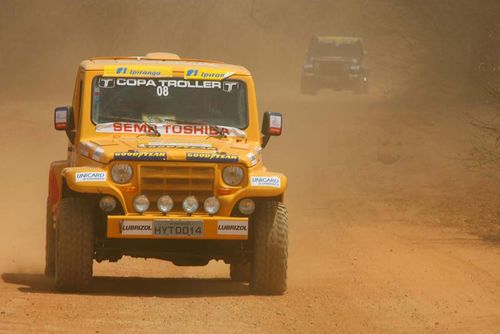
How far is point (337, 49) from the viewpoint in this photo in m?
44.2

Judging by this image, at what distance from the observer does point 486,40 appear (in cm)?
3275

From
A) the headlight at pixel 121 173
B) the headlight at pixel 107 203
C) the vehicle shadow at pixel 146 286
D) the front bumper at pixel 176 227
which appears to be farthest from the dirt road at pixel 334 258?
the headlight at pixel 121 173

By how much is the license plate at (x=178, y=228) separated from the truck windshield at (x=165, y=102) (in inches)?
57.5

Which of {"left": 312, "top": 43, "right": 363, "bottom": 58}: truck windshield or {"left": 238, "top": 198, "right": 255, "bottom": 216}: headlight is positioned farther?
{"left": 312, "top": 43, "right": 363, "bottom": 58}: truck windshield

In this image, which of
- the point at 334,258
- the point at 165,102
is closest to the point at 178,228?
the point at 165,102

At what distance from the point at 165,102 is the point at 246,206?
5.03ft

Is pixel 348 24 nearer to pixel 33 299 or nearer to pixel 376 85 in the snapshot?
pixel 376 85

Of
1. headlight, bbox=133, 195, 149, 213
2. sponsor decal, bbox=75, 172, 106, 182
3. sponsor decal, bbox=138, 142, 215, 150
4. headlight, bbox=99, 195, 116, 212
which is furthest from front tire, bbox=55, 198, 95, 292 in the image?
sponsor decal, bbox=138, 142, 215, 150

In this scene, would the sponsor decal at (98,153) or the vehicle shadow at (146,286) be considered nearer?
the sponsor decal at (98,153)

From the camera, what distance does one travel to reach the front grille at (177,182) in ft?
37.0

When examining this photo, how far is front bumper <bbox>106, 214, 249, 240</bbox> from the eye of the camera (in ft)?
36.3

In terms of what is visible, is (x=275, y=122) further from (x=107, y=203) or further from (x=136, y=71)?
(x=107, y=203)

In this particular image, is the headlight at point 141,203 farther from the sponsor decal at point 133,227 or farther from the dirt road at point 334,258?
the dirt road at point 334,258

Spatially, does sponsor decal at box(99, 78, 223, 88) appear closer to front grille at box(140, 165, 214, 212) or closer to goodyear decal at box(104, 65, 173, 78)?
goodyear decal at box(104, 65, 173, 78)
